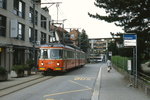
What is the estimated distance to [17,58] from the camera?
34562mm

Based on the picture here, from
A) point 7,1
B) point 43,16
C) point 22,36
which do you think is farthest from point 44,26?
point 7,1

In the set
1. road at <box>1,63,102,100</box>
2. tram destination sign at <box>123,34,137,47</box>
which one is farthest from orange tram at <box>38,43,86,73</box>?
tram destination sign at <box>123,34,137,47</box>

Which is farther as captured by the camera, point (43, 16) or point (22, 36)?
point (43, 16)

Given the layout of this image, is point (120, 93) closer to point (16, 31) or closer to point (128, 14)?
point (128, 14)

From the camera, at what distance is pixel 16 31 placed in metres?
28.8

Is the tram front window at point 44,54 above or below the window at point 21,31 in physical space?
below

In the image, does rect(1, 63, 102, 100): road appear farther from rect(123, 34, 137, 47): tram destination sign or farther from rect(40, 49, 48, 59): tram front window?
rect(40, 49, 48, 59): tram front window

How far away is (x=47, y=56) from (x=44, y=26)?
2606cm

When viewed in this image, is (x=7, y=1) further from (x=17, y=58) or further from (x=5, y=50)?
(x=17, y=58)

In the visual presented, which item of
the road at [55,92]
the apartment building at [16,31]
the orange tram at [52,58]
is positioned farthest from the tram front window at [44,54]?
the road at [55,92]

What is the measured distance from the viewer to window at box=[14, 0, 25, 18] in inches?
1289

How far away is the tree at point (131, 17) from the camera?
1534 cm

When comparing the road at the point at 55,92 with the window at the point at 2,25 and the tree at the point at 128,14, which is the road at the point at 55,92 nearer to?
the tree at the point at 128,14

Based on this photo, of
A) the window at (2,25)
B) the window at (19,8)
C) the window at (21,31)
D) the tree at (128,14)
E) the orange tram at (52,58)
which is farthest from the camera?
the window at (21,31)
